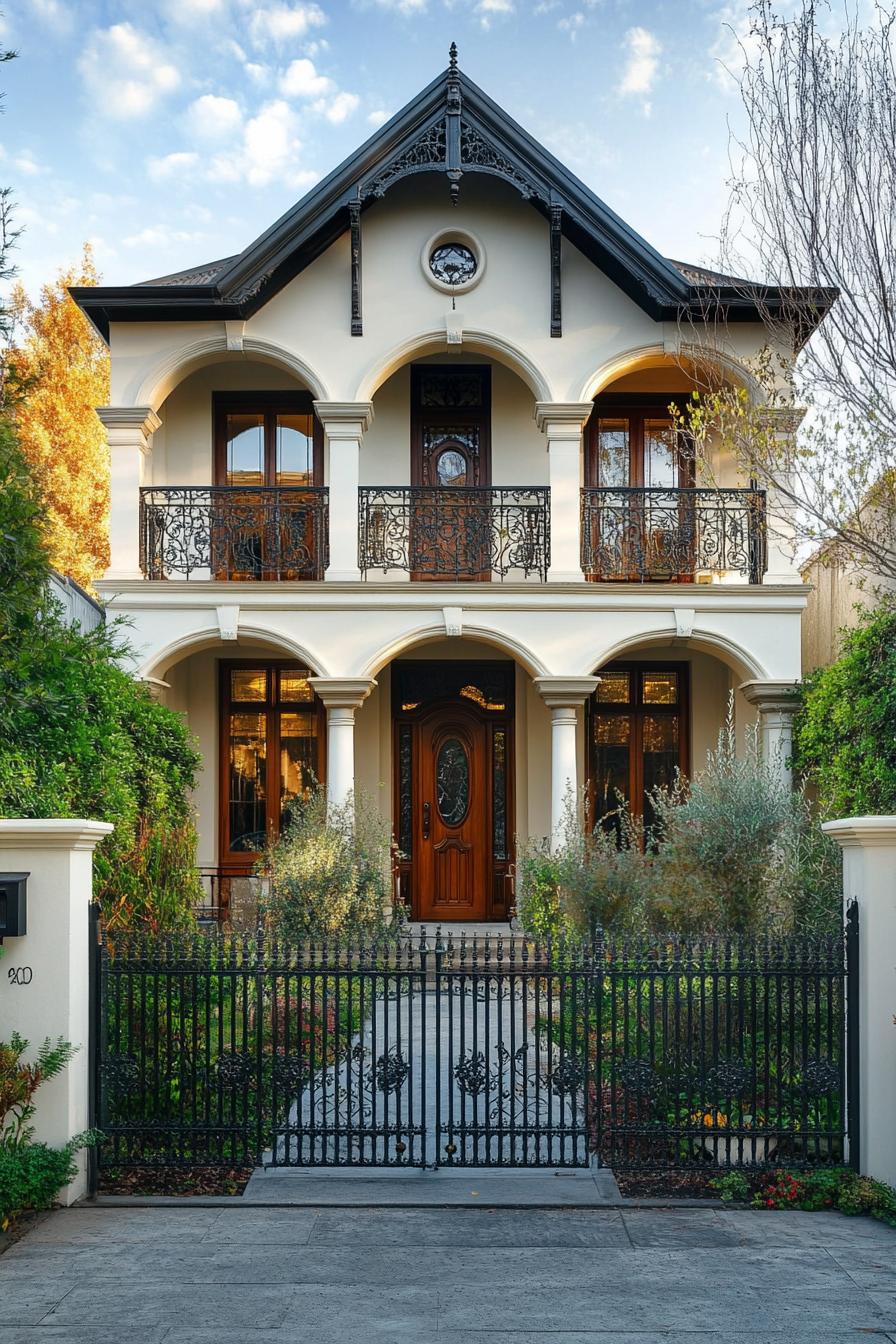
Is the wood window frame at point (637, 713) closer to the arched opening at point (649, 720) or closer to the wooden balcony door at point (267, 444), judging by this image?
the arched opening at point (649, 720)

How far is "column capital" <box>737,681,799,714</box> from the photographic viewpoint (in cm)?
1516

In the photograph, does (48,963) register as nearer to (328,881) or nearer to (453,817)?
(328,881)

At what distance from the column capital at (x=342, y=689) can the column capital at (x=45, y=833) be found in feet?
27.5

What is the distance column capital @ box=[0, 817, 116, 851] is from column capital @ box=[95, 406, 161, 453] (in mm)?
9370

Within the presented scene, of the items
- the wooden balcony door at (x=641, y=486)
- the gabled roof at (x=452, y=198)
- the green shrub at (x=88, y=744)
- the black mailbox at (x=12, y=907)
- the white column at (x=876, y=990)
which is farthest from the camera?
the wooden balcony door at (x=641, y=486)

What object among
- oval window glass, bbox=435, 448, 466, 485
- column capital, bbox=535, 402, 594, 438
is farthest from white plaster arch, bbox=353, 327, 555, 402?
oval window glass, bbox=435, 448, 466, 485

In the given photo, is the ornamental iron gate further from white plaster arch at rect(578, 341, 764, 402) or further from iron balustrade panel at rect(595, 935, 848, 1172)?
white plaster arch at rect(578, 341, 764, 402)

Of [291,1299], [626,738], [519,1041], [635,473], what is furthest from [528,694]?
[291,1299]

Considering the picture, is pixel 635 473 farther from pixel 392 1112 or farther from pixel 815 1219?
pixel 815 1219

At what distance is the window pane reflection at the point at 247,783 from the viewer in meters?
17.2

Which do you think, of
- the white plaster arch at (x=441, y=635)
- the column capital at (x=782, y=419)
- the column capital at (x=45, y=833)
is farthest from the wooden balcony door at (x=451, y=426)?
the column capital at (x=45, y=833)

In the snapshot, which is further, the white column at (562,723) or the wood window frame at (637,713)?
the wood window frame at (637,713)

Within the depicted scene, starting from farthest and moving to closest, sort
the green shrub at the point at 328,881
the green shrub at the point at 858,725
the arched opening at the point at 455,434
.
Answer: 1. the arched opening at the point at 455,434
2. the green shrub at the point at 328,881
3. the green shrub at the point at 858,725

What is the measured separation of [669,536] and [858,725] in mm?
3831
